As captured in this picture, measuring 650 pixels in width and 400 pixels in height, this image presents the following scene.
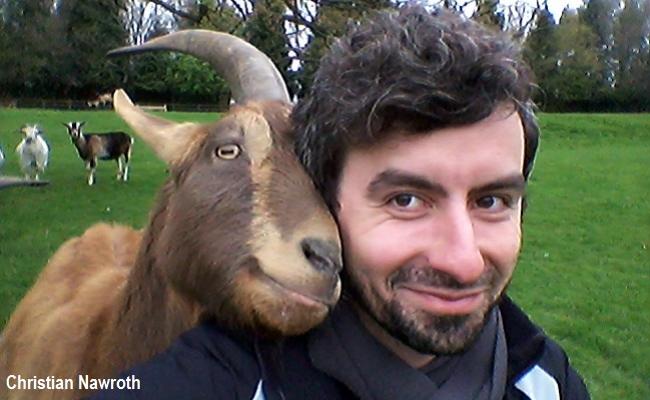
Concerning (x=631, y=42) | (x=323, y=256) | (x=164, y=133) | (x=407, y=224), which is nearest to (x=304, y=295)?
(x=323, y=256)

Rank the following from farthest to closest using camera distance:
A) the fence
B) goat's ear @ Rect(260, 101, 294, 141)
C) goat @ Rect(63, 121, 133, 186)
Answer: the fence
goat @ Rect(63, 121, 133, 186)
goat's ear @ Rect(260, 101, 294, 141)

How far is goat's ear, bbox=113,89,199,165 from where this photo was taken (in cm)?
257

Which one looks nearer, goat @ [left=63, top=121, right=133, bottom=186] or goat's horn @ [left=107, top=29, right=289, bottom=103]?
goat's horn @ [left=107, top=29, right=289, bottom=103]

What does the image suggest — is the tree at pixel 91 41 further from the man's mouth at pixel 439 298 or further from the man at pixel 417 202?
the man's mouth at pixel 439 298

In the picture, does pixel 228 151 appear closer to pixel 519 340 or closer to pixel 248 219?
pixel 248 219

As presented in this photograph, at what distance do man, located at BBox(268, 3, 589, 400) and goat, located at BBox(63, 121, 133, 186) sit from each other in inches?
685

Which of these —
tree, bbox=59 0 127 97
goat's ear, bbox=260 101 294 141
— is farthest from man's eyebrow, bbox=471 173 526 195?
tree, bbox=59 0 127 97

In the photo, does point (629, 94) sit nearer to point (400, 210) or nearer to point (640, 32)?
point (640, 32)

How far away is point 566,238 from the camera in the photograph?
43.0ft

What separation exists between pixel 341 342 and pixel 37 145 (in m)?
17.1

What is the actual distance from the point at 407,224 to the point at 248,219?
0.57 metres

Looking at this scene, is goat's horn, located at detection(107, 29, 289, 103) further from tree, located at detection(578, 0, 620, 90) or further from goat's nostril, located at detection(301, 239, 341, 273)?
tree, located at detection(578, 0, 620, 90)

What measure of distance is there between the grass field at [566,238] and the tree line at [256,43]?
2.54 metres

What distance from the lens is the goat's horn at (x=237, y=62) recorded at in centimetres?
277
